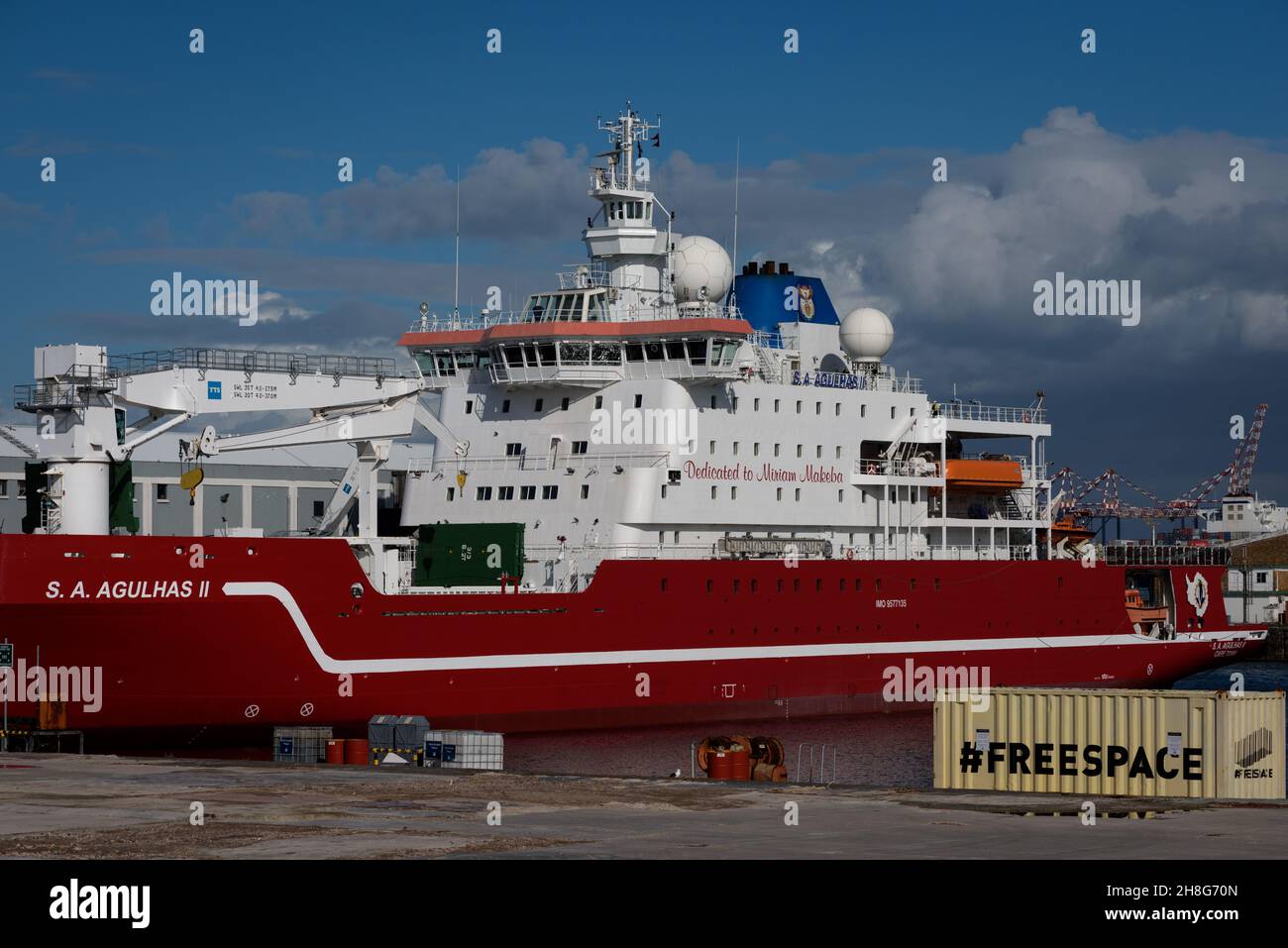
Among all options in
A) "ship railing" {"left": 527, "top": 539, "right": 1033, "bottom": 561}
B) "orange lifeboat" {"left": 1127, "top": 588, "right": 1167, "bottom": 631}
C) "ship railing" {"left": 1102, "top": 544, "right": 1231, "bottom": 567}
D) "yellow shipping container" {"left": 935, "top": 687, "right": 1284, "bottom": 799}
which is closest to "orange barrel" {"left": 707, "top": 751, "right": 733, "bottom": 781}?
"yellow shipping container" {"left": 935, "top": 687, "right": 1284, "bottom": 799}

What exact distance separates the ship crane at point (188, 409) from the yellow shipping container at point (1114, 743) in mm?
13507

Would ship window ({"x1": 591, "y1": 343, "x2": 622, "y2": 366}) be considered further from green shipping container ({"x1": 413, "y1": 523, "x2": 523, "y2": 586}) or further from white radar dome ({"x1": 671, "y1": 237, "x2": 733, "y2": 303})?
A: green shipping container ({"x1": 413, "y1": 523, "x2": 523, "y2": 586})

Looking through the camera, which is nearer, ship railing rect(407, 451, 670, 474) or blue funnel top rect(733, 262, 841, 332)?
ship railing rect(407, 451, 670, 474)

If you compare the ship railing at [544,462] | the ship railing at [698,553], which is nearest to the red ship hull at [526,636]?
the ship railing at [698,553]

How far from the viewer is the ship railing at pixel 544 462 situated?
3609cm

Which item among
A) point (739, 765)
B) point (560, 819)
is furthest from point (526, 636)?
point (560, 819)

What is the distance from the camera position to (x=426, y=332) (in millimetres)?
38750

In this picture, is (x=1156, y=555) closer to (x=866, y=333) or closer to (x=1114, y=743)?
(x=866, y=333)

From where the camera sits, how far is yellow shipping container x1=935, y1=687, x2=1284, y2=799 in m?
22.4

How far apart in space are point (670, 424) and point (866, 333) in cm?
792

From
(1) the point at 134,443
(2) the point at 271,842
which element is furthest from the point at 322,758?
(2) the point at 271,842

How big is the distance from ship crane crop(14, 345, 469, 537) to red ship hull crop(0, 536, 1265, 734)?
1.52 meters

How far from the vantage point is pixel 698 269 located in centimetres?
3875

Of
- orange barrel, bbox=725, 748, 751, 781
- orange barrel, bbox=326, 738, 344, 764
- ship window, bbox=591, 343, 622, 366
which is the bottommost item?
orange barrel, bbox=725, 748, 751, 781
